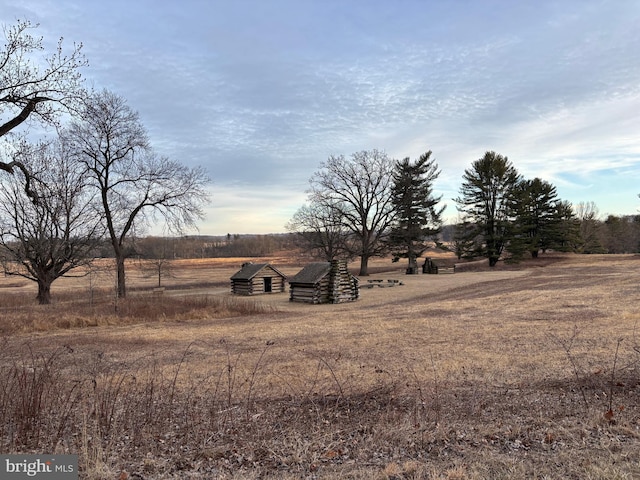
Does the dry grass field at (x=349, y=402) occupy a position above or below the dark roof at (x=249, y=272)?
below

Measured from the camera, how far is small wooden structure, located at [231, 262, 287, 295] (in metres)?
34.8

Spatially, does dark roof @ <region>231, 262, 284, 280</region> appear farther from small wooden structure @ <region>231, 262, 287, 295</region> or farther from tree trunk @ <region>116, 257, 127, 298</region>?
tree trunk @ <region>116, 257, 127, 298</region>

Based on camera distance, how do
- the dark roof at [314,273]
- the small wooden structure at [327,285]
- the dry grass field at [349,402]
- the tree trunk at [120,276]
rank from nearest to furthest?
the dry grass field at [349,402] < the tree trunk at [120,276] < the small wooden structure at [327,285] < the dark roof at [314,273]

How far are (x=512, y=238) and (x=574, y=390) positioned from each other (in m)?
45.9

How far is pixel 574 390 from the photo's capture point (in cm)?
675

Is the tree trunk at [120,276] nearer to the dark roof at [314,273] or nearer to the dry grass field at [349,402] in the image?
the dark roof at [314,273]

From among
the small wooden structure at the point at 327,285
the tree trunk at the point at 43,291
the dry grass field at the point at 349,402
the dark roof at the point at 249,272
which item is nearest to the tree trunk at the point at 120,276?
the tree trunk at the point at 43,291

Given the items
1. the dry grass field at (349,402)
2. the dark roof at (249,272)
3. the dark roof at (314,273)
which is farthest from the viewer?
the dark roof at (249,272)

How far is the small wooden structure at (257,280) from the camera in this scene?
3478 cm

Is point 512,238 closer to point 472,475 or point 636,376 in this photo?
point 636,376

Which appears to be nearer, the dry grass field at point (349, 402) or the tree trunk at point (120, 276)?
the dry grass field at point (349, 402)

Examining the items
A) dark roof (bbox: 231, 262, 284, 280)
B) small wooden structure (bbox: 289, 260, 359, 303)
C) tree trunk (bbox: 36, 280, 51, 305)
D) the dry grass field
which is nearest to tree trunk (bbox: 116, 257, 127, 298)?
tree trunk (bbox: 36, 280, 51, 305)

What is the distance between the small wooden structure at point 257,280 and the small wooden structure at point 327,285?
6330mm

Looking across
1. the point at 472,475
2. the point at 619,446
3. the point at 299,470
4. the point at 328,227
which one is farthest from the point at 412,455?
the point at 328,227
